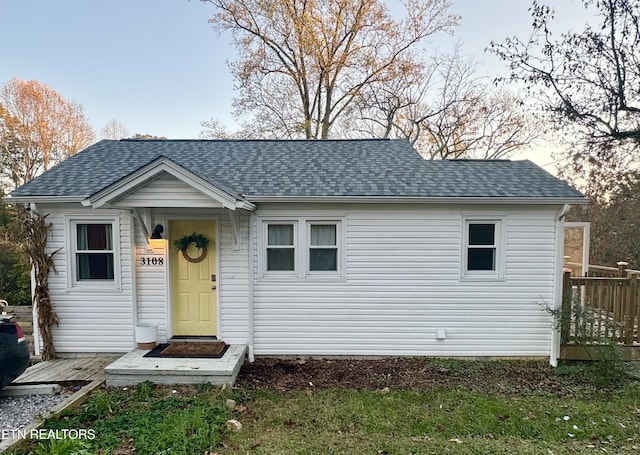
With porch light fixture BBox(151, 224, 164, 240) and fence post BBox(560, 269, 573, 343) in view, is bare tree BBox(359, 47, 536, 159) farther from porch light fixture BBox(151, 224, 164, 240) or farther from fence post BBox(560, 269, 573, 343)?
porch light fixture BBox(151, 224, 164, 240)

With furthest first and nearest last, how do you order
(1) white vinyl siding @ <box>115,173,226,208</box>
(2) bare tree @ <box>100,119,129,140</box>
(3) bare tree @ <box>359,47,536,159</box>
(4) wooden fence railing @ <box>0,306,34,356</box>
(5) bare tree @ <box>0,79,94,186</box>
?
1. (2) bare tree @ <box>100,119,129,140</box>
2. (3) bare tree @ <box>359,47,536,159</box>
3. (5) bare tree @ <box>0,79,94,186</box>
4. (4) wooden fence railing @ <box>0,306,34,356</box>
5. (1) white vinyl siding @ <box>115,173,226,208</box>

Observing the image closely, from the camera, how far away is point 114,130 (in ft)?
65.1

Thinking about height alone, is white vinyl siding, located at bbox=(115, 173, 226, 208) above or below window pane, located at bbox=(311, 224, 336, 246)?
above

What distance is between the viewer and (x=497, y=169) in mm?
6633

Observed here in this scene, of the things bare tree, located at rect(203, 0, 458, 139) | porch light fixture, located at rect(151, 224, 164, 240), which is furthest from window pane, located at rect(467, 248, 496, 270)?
bare tree, located at rect(203, 0, 458, 139)

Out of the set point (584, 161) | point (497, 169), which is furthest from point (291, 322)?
point (584, 161)

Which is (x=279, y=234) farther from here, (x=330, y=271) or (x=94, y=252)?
(x=94, y=252)

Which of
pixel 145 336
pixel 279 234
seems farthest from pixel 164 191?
pixel 145 336

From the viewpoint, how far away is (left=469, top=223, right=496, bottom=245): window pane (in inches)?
233

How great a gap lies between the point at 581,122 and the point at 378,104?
31.5ft

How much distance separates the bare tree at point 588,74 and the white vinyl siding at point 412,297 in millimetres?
5343

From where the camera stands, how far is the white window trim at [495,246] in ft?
19.2

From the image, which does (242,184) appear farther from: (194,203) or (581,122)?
(581,122)

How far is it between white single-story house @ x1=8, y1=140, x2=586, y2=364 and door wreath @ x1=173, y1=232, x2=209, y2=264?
0.11 ft
